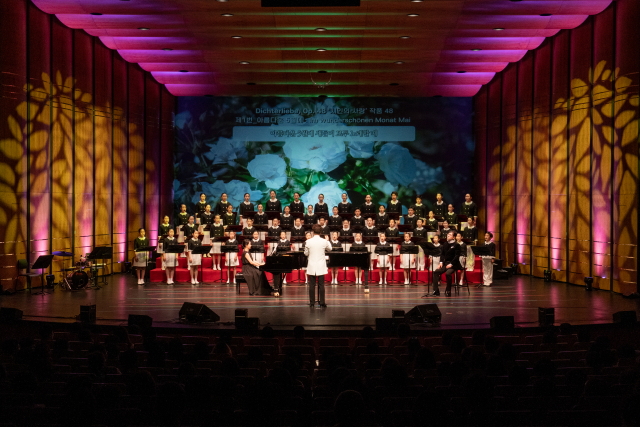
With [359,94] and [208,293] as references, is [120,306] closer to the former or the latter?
[208,293]

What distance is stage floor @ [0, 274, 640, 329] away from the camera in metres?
9.32

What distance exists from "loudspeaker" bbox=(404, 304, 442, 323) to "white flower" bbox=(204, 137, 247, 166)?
476 inches

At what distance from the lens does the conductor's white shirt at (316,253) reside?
10.4 meters

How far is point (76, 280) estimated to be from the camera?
41.7ft

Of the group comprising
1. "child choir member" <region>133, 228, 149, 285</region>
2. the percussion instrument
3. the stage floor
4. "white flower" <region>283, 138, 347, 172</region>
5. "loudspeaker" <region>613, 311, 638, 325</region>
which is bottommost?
the stage floor

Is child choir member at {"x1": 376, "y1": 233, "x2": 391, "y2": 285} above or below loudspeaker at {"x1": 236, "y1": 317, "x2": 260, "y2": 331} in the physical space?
above

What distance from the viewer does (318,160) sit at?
64.1 feet

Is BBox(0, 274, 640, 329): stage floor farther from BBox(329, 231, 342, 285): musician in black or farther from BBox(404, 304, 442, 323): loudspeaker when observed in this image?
BBox(329, 231, 342, 285): musician in black

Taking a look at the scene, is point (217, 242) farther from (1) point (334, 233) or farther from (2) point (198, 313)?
(2) point (198, 313)

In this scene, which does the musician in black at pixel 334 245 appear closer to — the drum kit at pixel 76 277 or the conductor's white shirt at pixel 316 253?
the conductor's white shirt at pixel 316 253

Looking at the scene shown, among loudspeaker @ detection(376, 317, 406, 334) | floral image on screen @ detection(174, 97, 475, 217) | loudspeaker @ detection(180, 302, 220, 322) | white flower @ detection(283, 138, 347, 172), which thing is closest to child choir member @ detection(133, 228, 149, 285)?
loudspeaker @ detection(180, 302, 220, 322)

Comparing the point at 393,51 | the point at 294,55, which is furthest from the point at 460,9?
the point at 294,55

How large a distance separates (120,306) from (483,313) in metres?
6.24

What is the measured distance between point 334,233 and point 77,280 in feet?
18.4
